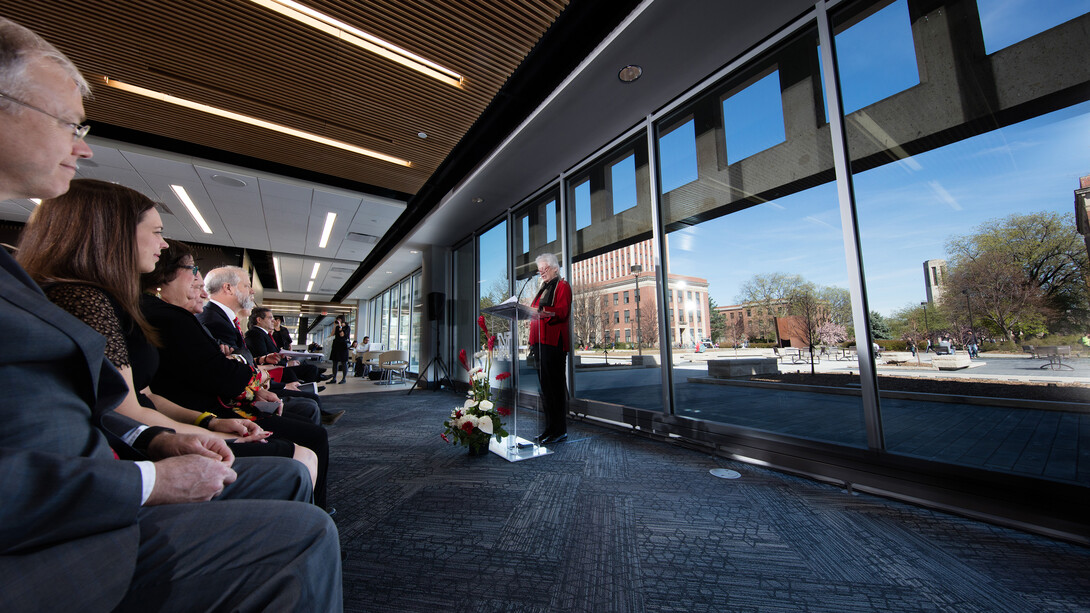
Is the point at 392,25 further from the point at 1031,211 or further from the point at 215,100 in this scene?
the point at 1031,211

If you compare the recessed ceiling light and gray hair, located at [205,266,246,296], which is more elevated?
the recessed ceiling light

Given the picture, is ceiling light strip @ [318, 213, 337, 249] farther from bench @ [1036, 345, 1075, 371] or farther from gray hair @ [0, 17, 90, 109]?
bench @ [1036, 345, 1075, 371]

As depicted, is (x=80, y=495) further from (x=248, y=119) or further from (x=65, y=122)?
(x=248, y=119)

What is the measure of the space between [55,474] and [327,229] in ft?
24.5

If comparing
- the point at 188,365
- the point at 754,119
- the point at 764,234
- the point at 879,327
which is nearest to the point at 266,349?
the point at 188,365

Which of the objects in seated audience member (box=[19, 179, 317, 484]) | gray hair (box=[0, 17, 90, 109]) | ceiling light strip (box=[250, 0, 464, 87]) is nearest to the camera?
gray hair (box=[0, 17, 90, 109])

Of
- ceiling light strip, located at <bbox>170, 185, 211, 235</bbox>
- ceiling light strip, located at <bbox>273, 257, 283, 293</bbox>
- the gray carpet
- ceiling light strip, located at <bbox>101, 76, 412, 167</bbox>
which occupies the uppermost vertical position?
ceiling light strip, located at <bbox>273, 257, 283, 293</bbox>

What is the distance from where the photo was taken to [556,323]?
351 centimetres

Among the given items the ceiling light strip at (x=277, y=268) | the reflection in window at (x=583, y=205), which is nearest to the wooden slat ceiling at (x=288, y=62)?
the reflection in window at (x=583, y=205)

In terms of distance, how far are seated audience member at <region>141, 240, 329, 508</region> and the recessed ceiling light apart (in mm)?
3021

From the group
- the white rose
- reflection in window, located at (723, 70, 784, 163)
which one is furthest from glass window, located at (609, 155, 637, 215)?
the white rose

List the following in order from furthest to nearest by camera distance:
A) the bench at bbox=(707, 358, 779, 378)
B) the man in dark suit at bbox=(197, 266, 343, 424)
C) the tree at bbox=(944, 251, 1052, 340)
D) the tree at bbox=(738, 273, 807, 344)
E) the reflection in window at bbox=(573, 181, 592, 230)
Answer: the reflection in window at bbox=(573, 181, 592, 230), the bench at bbox=(707, 358, 779, 378), the tree at bbox=(738, 273, 807, 344), the man in dark suit at bbox=(197, 266, 343, 424), the tree at bbox=(944, 251, 1052, 340)

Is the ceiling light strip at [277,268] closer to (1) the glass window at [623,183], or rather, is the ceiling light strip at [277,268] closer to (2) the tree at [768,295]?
(1) the glass window at [623,183]

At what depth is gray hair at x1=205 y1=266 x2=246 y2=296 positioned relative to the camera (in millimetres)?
2561
